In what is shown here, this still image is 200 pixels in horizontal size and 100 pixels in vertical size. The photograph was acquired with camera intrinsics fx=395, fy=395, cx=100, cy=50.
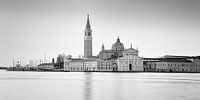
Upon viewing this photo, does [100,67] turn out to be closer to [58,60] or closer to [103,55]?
[103,55]

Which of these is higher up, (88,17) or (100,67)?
(88,17)

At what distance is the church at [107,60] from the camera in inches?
5281

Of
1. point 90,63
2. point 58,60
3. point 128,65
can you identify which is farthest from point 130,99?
point 58,60

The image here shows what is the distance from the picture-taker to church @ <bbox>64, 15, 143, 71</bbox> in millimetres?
134125

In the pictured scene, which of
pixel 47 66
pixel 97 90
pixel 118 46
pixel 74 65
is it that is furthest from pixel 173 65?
pixel 97 90

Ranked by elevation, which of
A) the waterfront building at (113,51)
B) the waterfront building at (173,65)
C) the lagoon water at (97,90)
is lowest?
the lagoon water at (97,90)

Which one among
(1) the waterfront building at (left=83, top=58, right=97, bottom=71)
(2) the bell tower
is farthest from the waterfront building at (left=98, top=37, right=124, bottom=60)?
(2) the bell tower

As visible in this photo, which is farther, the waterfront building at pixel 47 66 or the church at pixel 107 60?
the waterfront building at pixel 47 66

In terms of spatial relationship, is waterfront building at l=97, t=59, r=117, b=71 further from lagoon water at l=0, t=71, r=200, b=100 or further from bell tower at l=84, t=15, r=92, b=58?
lagoon water at l=0, t=71, r=200, b=100

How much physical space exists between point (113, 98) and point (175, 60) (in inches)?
4475

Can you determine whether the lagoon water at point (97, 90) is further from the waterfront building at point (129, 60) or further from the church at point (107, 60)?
the church at point (107, 60)

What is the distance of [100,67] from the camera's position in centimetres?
14300

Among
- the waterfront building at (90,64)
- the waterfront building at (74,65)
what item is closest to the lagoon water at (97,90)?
the waterfront building at (90,64)

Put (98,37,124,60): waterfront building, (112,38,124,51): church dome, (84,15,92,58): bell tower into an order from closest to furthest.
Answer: (98,37,124,60): waterfront building → (112,38,124,51): church dome → (84,15,92,58): bell tower
